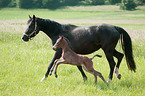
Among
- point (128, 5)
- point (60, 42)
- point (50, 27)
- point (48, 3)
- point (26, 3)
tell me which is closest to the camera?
point (60, 42)

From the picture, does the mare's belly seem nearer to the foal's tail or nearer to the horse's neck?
the horse's neck

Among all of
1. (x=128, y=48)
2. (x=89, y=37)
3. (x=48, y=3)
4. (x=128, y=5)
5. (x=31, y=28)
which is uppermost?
(x=48, y=3)

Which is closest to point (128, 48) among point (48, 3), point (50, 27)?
point (50, 27)

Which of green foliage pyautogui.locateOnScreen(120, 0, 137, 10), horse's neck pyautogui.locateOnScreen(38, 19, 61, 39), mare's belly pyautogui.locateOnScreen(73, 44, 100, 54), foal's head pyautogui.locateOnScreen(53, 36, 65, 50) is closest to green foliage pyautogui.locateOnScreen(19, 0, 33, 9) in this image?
green foliage pyautogui.locateOnScreen(120, 0, 137, 10)

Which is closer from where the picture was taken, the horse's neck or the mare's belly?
the mare's belly

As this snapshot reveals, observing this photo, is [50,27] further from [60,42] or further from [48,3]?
[48,3]

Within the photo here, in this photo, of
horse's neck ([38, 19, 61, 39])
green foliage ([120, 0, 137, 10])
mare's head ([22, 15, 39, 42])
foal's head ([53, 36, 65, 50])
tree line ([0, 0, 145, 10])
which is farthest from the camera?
tree line ([0, 0, 145, 10])

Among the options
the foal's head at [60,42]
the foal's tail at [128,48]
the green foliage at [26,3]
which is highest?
the green foliage at [26,3]

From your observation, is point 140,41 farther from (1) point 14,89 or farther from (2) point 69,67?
(1) point 14,89

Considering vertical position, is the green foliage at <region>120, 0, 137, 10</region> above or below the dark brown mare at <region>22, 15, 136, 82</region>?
above

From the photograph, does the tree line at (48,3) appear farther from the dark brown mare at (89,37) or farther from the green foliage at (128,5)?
the dark brown mare at (89,37)

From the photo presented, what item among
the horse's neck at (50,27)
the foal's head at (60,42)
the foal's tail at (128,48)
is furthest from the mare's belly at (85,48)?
the foal's head at (60,42)

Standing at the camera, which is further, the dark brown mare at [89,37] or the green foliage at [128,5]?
the green foliage at [128,5]

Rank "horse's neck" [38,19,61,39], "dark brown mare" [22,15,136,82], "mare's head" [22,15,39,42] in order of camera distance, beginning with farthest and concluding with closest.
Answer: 1. "horse's neck" [38,19,61,39]
2. "mare's head" [22,15,39,42]
3. "dark brown mare" [22,15,136,82]
